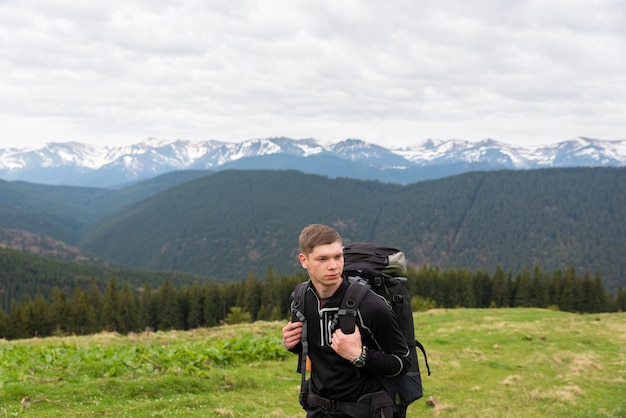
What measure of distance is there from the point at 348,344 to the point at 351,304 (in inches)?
16.9

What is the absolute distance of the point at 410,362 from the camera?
5207mm

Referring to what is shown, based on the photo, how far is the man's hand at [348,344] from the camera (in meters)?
4.82

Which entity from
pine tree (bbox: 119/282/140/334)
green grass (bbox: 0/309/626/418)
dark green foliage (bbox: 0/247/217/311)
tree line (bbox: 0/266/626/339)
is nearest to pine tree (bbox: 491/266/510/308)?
tree line (bbox: 0/266/626/339)

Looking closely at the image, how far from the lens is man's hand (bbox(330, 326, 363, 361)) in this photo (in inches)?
190

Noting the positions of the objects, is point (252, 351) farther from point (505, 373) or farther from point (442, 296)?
point (442, 296)

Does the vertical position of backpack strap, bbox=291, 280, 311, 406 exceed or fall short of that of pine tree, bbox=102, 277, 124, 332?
it exceeds it

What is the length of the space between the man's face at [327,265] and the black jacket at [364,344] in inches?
8.2

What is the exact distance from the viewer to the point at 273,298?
287 ft

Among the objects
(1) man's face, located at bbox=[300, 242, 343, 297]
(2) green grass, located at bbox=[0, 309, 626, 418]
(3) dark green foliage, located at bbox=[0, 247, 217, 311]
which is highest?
(1) man's face, located at bbox=[300, 242, 343, 297]

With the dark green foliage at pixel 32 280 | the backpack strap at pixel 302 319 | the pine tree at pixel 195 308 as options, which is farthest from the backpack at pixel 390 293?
the dark green foliage at pixel 32 280

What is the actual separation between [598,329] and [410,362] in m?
29.4

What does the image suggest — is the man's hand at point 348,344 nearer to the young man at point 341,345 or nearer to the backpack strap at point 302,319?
the young man at point 341,345

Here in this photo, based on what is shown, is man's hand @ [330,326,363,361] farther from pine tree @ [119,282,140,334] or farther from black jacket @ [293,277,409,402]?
pine tree @ [119,282,140,334]

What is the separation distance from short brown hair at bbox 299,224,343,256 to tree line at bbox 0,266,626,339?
226ft
